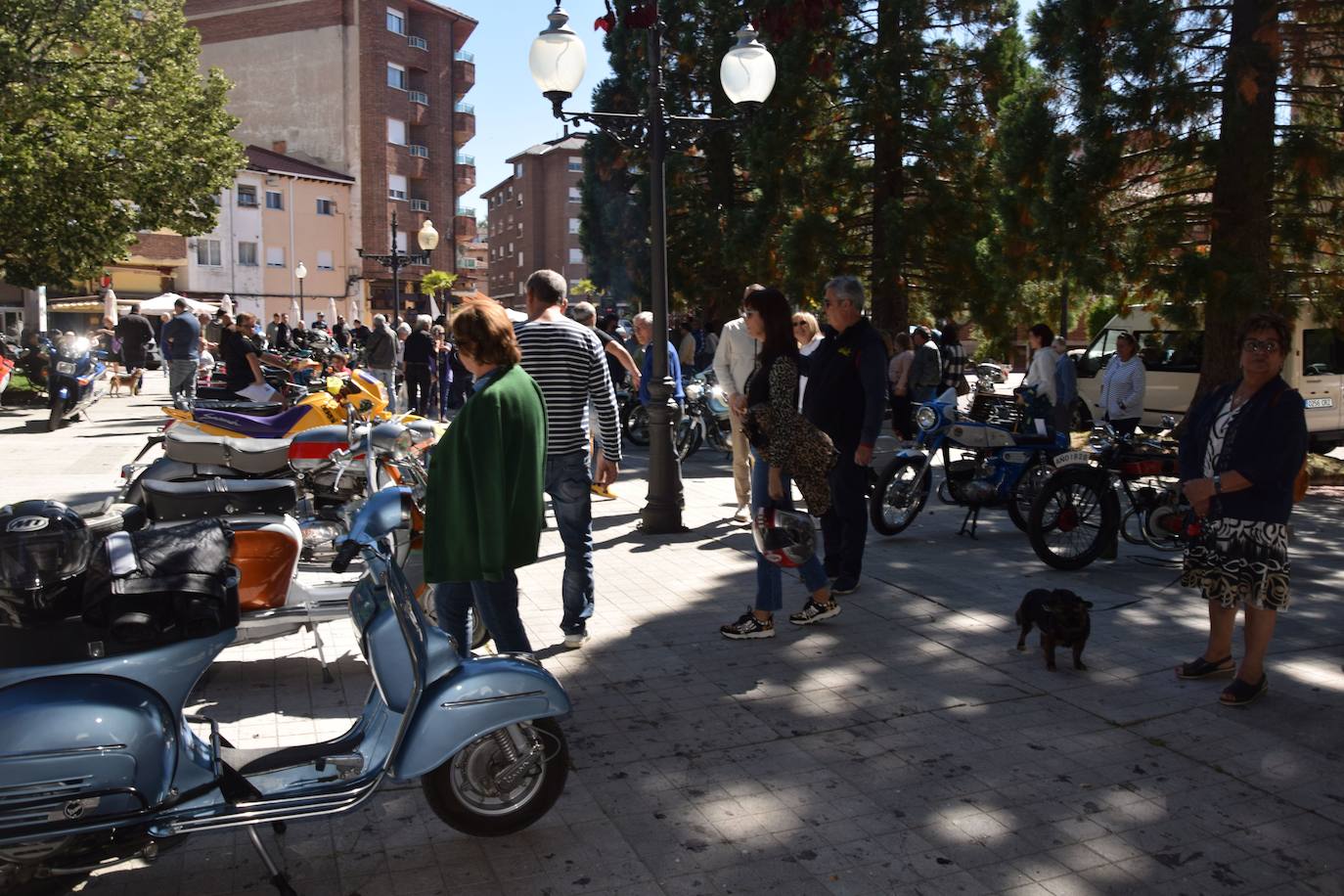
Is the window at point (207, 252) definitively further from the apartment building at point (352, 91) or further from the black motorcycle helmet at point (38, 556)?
the black motorcycle helmet at point (38, 556)

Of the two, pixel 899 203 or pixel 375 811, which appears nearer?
pixel 375 811

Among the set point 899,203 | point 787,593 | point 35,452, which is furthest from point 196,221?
point 787,593

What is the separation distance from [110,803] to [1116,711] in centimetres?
389

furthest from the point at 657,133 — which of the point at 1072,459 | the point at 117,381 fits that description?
the point at 117,381

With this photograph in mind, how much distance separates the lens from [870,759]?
423 centimetres

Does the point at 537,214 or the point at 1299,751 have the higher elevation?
the point at 537,214

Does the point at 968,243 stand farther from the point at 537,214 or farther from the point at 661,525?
the point at 537,214

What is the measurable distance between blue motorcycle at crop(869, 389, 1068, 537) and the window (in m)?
45.7

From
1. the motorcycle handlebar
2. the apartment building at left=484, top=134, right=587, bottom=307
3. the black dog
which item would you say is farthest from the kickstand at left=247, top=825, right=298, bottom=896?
the apartment building at left=484, top=134, right=587, bottom=307

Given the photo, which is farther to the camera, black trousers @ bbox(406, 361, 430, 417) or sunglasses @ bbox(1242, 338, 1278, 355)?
black trousers @ bbox(406, 361, 430, 417)

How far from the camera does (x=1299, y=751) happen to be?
430 cm

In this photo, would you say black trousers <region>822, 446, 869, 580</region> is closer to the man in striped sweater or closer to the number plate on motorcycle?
the man in striped sweater

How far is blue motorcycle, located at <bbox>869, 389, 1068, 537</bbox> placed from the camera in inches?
336

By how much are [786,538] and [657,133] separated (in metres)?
4.71
